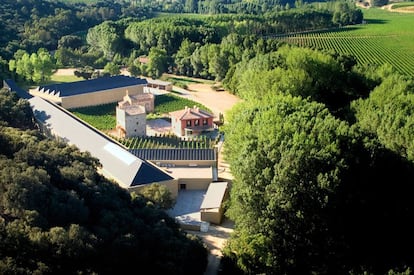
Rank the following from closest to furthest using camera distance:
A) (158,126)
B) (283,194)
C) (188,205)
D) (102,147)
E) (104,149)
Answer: (283,194), (188,205), (104,149), (102,147), (158,126)

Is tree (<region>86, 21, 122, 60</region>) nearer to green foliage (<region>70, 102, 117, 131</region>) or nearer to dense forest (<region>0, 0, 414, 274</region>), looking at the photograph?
green foliage (<region>70, 102, 117, 131</region>)

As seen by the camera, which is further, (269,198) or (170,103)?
(170,103)

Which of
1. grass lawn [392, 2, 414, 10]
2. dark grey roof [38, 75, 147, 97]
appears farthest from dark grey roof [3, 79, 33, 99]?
grass lawn [392, 2, 414, 10]

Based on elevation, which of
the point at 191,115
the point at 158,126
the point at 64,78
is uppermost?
the point at 191,115

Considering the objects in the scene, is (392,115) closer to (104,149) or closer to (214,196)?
(214,196)

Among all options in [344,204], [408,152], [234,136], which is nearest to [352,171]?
[344,204]

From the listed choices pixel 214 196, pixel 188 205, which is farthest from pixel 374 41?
pixel 188 205

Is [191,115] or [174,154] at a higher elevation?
[191,115]
